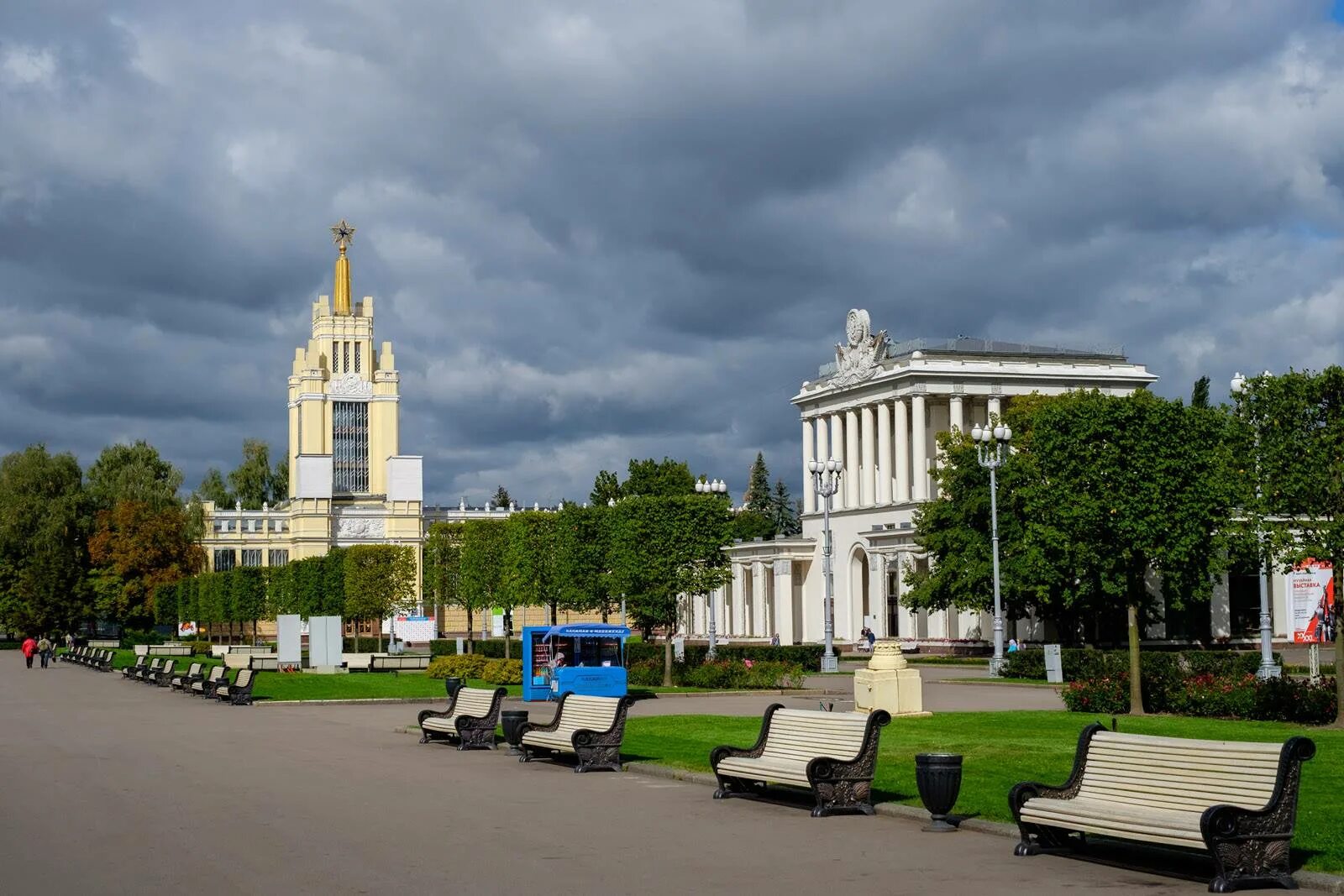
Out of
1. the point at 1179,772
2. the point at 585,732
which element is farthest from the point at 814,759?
the point at 585,732

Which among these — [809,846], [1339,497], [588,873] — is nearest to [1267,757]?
[809,846]

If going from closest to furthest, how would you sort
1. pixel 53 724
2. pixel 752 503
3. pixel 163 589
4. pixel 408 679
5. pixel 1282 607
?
pixel 53 724, pixel 408 679, pixel 1282 607, pixel 163 589, pixel 752 503

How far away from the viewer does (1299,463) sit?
28.2 meters

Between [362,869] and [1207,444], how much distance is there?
30164 mm

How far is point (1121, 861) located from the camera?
13.3m

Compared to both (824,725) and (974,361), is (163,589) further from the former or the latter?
(824,725)

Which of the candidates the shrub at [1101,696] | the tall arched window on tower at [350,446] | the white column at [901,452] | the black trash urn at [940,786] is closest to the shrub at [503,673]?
the shrub at [1101,696]

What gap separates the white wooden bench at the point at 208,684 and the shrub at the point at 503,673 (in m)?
8.18

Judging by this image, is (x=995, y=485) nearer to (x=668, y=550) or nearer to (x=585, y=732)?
(x=668, y=550)

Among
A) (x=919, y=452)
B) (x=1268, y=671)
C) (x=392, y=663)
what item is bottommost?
(x=392, y=663)

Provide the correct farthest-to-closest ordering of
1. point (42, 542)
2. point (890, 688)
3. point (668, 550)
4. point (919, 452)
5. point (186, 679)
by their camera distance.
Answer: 1. point (42, 542)
2. point (919, 452)
3. point (668, 550)
4. point (186, 679)
5. point (890, 688)

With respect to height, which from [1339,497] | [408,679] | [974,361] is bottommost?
[408,679]

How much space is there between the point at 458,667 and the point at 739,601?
58036mm

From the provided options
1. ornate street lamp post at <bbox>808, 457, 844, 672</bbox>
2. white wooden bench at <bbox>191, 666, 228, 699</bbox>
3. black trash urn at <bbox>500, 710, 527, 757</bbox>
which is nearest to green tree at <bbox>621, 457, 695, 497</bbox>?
ornate street lamp post at <bbox>808, 457, 844, 672</bbox>
